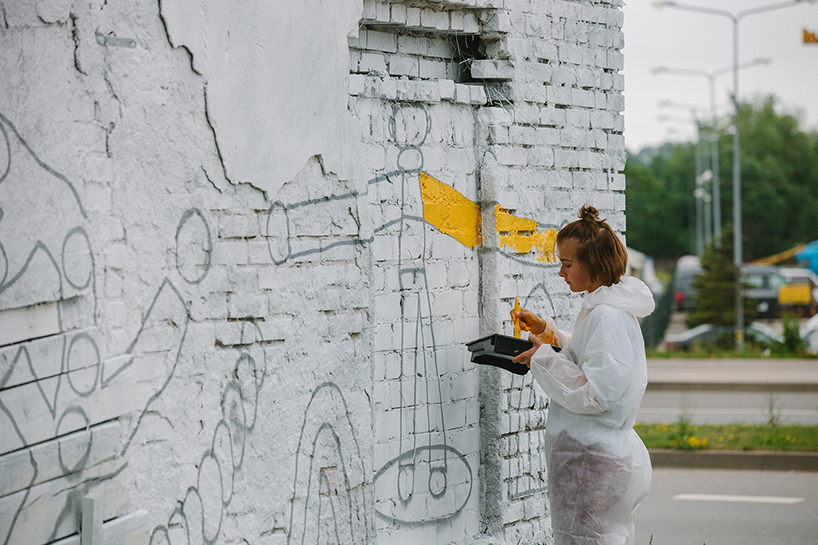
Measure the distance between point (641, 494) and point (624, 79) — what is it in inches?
103

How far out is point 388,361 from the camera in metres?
4.25

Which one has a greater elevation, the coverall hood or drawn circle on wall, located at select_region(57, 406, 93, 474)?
the coverall hood

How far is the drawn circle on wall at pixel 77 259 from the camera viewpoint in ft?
10.0

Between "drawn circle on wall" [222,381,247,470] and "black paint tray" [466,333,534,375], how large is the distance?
111 centimetres

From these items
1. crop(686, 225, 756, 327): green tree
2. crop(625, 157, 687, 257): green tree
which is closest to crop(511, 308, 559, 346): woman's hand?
crop(686, 225, 756, 327): green tree

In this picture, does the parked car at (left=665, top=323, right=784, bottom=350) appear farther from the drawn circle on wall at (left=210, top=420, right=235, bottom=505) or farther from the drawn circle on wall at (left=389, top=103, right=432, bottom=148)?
the drawn circle on wall at (left=210, top=420, right=235, bottom=505)

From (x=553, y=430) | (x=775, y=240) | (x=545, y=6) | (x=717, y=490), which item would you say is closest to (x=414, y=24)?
(x=545, y=6)

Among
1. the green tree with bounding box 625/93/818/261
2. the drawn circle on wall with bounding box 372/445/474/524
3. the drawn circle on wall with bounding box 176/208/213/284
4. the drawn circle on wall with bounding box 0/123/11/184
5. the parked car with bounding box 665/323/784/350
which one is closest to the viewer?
the drawn circle on wall with bounding box 0/123/11/184

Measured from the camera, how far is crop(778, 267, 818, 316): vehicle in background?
90.8ft

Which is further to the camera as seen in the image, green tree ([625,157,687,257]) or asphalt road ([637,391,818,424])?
green tree ([625,157,687,257])

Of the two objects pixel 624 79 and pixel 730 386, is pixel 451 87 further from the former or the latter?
pixel 730 386

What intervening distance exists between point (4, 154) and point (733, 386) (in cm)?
1280

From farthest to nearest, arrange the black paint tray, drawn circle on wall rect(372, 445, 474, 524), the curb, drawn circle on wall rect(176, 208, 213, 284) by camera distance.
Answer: the curb
drawn circle on wall rect(372, 445, 474, 524)
the black paint tray
drawn circle on wall rect(176, 208, 213, 284)

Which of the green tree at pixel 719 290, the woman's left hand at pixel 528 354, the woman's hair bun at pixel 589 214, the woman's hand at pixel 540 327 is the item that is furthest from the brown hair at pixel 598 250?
the green tree at pixel 719 290
